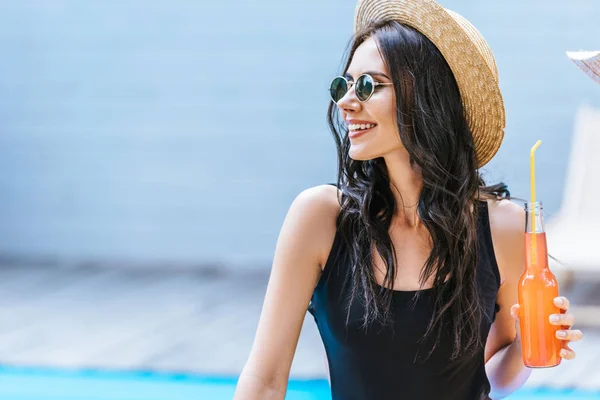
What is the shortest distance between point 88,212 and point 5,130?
3.04 ft

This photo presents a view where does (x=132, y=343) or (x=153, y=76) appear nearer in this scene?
(x=132, y=343)

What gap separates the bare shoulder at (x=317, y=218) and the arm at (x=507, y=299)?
1.20 feet

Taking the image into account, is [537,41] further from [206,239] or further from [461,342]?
[461,342]

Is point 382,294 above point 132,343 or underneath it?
underneath

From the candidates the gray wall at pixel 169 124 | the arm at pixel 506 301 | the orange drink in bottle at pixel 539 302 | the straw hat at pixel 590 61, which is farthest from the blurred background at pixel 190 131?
the straw hat at pixel 590 61

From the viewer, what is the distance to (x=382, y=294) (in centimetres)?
161

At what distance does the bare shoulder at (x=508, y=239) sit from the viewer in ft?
5.58

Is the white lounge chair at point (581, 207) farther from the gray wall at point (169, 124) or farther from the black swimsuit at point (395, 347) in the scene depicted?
the black swimsuit at point (395, 347)

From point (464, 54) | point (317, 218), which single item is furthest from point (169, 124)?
point (464, 54)

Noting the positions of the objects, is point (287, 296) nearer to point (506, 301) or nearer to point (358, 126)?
point (358, 126)

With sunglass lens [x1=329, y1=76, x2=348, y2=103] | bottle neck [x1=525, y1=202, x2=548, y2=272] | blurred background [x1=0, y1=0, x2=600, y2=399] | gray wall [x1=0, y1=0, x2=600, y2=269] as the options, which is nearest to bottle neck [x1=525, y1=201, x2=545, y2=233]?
bottle neck [x1=525, y1=202, x2=548, y2=272]

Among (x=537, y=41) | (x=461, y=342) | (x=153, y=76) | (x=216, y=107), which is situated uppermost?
(x=153, y=76)

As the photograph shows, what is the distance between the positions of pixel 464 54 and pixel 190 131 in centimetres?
445

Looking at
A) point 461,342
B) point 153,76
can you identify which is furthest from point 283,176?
point 461,342
